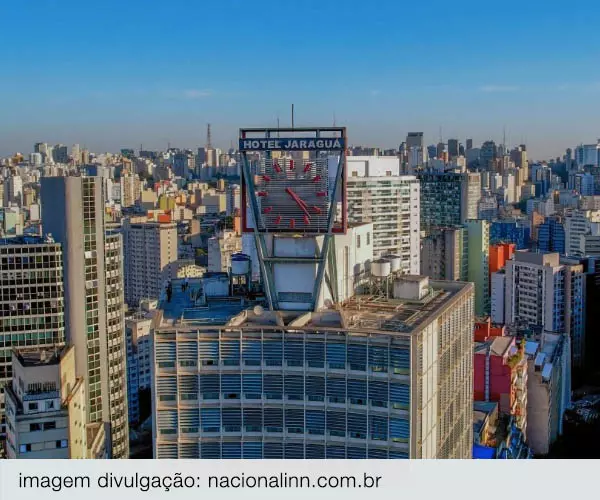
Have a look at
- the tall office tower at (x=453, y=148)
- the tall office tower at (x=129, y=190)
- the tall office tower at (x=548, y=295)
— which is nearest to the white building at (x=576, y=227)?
the tall office tower at (x=548, y=295)

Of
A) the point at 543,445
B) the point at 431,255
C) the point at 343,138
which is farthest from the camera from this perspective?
the point at 431,255

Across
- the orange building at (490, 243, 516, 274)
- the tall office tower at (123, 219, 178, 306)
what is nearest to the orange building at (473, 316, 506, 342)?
the orange building at (490, 243, 516, 274)

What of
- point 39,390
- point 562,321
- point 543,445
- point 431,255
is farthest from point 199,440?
point 431,255

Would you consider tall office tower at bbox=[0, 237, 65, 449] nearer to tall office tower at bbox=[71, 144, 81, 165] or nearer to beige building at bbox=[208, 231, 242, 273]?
beige building at bbox=[208, 231, 242, 273]

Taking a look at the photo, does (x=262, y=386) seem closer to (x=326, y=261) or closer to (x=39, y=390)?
(x=326, y=261)

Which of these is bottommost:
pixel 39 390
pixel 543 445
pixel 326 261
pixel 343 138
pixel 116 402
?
pixel 543 445

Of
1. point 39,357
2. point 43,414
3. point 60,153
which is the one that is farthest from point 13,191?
point 43,414

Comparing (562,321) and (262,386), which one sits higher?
(262,386)
